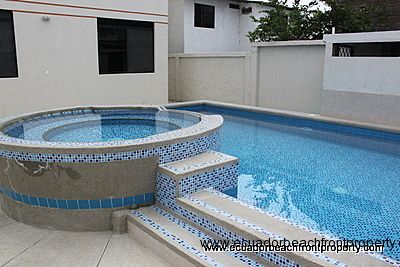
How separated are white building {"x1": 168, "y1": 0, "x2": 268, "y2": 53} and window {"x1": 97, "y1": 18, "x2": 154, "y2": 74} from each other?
9.21 feet

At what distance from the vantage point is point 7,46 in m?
8.91

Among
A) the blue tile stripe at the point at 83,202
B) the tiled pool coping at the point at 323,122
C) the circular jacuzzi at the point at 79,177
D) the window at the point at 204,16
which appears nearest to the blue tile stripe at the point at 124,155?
the circular jacuzzi at the point at 79,177

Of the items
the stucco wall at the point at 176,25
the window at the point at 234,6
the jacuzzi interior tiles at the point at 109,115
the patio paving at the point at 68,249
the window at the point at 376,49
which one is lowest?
the patio paving at the point at 68,249

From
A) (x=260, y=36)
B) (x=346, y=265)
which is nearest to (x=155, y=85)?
(x=260, y=36)

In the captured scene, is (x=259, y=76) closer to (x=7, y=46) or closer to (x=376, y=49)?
(x=376, y=49)

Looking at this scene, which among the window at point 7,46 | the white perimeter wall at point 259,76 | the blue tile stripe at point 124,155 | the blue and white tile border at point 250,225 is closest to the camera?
the blue and white tile border at point 250,225

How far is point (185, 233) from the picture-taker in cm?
332

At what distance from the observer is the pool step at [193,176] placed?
371 centimetres

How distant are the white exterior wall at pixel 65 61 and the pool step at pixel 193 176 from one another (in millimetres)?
6777

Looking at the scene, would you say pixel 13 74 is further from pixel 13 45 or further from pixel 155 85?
pixel 155 85

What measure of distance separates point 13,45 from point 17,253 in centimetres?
713

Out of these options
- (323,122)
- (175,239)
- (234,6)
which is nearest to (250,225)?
(175,239)

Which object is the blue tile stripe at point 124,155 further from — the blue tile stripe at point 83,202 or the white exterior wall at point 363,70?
the white exterior wall at point 363,70

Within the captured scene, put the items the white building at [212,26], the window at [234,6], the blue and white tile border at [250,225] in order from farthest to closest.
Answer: the window at [234,6] → the white building at [212,26] → the blue and white tile border at [250,225]
